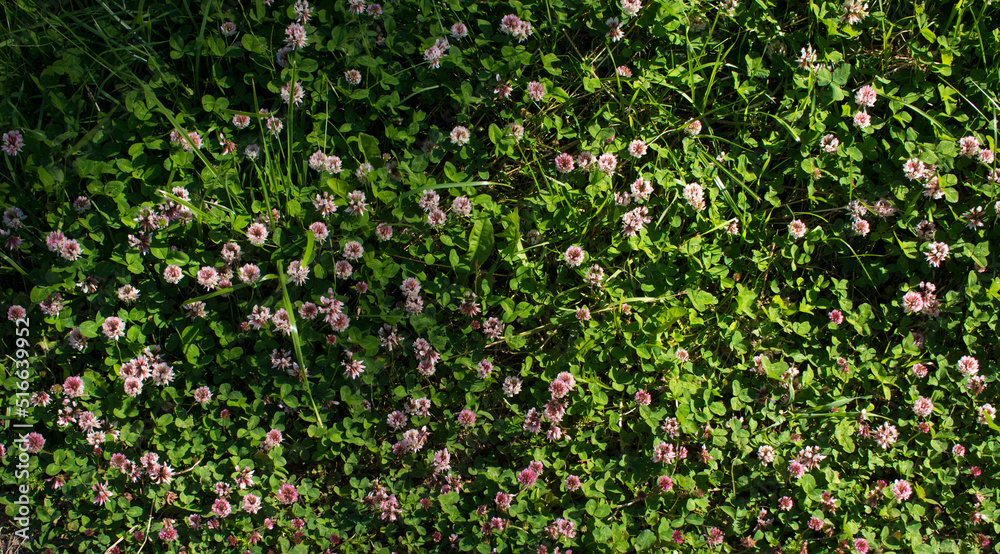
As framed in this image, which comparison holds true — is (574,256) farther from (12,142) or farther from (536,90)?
(12,142)

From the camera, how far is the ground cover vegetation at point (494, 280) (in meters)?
2.63

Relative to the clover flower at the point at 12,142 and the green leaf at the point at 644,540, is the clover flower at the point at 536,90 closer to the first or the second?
the green leaf at the point at 644,540

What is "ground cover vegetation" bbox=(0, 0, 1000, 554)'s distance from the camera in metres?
2.63

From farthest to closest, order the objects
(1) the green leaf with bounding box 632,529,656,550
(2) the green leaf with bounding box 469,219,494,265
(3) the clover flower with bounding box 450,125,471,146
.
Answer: (3) the clover flower with bounding box 450,125,471,146
(2) the green leaf with bounding box 469,219,494,265
(1) the green leaf with bounding box 632,529,656,550

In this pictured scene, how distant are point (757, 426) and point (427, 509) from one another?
1.43 metres

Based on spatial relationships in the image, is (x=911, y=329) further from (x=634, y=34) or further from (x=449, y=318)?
(x=449, y=318)

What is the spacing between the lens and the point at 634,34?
3.02 m

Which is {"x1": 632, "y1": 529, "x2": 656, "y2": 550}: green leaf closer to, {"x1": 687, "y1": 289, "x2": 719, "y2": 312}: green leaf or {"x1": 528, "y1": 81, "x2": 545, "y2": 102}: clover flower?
{"x1": 687, "y1": 289, "x2": 719, "y2": 312}: green leaf

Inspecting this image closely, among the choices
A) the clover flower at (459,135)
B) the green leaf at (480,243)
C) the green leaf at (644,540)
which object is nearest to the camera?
the green leaf at (644,540)

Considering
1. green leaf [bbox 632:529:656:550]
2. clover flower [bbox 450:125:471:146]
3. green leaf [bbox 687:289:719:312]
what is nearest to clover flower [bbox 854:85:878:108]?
green leaf [bbox 687:289:719:312]

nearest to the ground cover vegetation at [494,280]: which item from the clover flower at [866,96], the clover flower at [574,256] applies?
the clover flower at [866,96]

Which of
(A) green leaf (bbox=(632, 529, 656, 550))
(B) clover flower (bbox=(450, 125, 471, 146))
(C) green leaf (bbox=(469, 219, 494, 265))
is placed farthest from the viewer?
(B) clover flower (bbox=(450, 125, 471, 146))

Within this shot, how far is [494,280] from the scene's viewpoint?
283 centimetres

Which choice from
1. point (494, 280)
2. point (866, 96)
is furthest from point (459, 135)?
point (866, 96)
